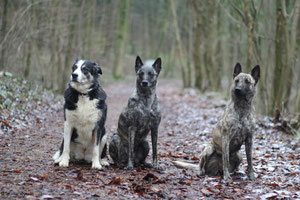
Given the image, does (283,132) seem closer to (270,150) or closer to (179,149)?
(270,150)

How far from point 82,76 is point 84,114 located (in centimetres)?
63

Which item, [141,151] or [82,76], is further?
[141,151]

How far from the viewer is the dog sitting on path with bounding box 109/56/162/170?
607 centimetres

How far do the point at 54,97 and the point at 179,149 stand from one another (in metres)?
7.84

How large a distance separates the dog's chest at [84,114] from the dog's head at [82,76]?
183 millimetres

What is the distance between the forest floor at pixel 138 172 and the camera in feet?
15.2

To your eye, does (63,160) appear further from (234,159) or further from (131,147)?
(234,159)

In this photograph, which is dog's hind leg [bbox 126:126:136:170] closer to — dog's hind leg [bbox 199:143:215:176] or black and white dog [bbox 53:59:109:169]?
black and white dog [bbox 53:59:109:169]

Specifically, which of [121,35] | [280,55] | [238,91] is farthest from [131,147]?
[121,35]

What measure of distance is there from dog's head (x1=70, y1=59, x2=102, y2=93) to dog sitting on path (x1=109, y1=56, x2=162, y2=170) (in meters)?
0.79

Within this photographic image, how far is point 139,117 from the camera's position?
6.05 m

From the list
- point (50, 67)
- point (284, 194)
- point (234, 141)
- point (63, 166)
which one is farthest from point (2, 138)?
point (50, 67)

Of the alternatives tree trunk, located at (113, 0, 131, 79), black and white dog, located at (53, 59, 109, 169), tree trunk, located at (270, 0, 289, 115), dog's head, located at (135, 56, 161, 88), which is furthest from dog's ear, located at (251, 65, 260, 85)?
tree trunk, located at (113, 0, 131, 79)

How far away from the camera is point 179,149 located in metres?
8.51
